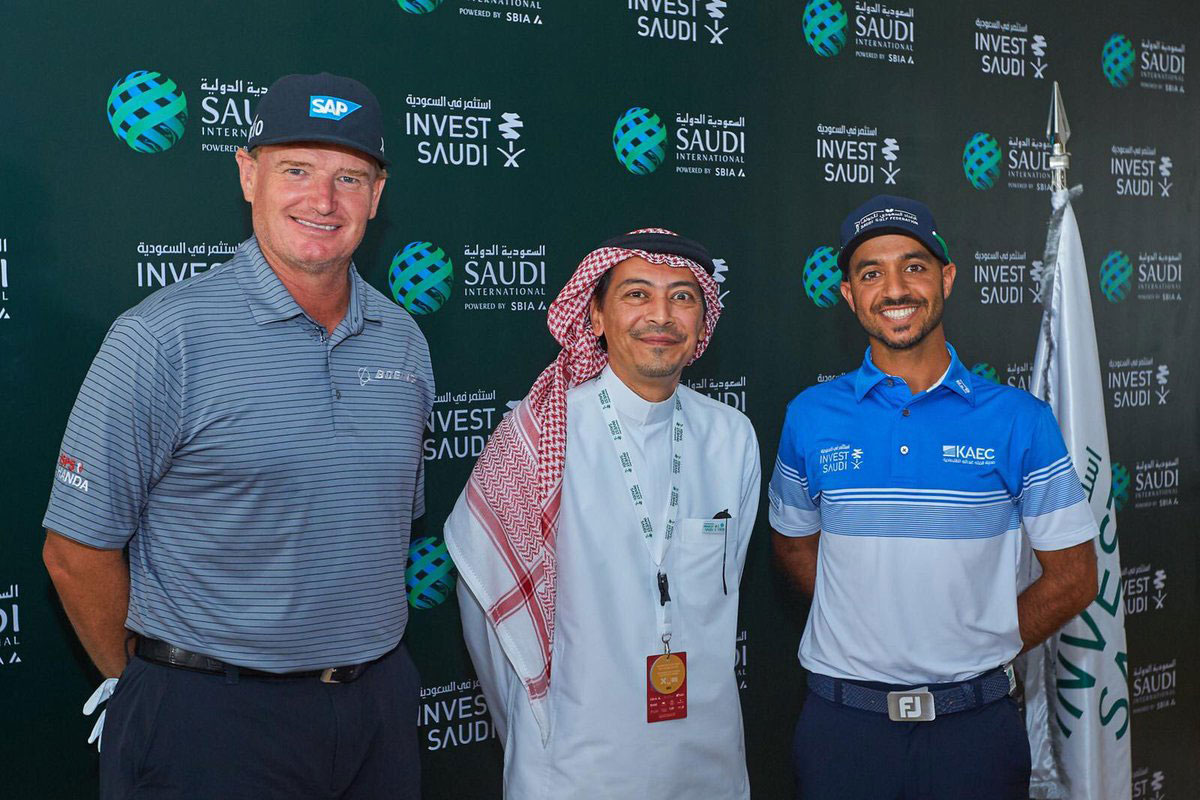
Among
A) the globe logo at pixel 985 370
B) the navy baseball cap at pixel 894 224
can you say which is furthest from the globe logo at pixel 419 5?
the globe logo at pixel 985 370

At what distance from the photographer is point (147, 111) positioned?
2299mm

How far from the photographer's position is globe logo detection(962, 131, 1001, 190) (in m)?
3.47

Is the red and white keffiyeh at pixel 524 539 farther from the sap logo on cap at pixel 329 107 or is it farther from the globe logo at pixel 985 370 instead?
the globe logo at pixel 985 370

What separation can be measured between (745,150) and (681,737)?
177 centimetres

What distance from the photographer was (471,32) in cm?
266

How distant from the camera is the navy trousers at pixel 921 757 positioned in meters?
2.10

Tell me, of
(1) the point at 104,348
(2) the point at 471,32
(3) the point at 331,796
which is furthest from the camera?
(2) the point at 471,32

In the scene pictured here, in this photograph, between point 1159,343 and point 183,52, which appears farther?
point 1159,343

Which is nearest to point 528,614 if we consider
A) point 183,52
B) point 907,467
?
point 907,467

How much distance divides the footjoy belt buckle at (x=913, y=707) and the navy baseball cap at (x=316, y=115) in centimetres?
153

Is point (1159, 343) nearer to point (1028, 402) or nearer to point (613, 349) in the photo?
point (1028, 402)

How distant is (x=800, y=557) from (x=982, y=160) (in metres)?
1.79

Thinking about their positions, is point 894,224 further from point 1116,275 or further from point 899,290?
point 1116,275

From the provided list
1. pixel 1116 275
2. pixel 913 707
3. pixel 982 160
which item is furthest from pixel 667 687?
pixel 1116 275
